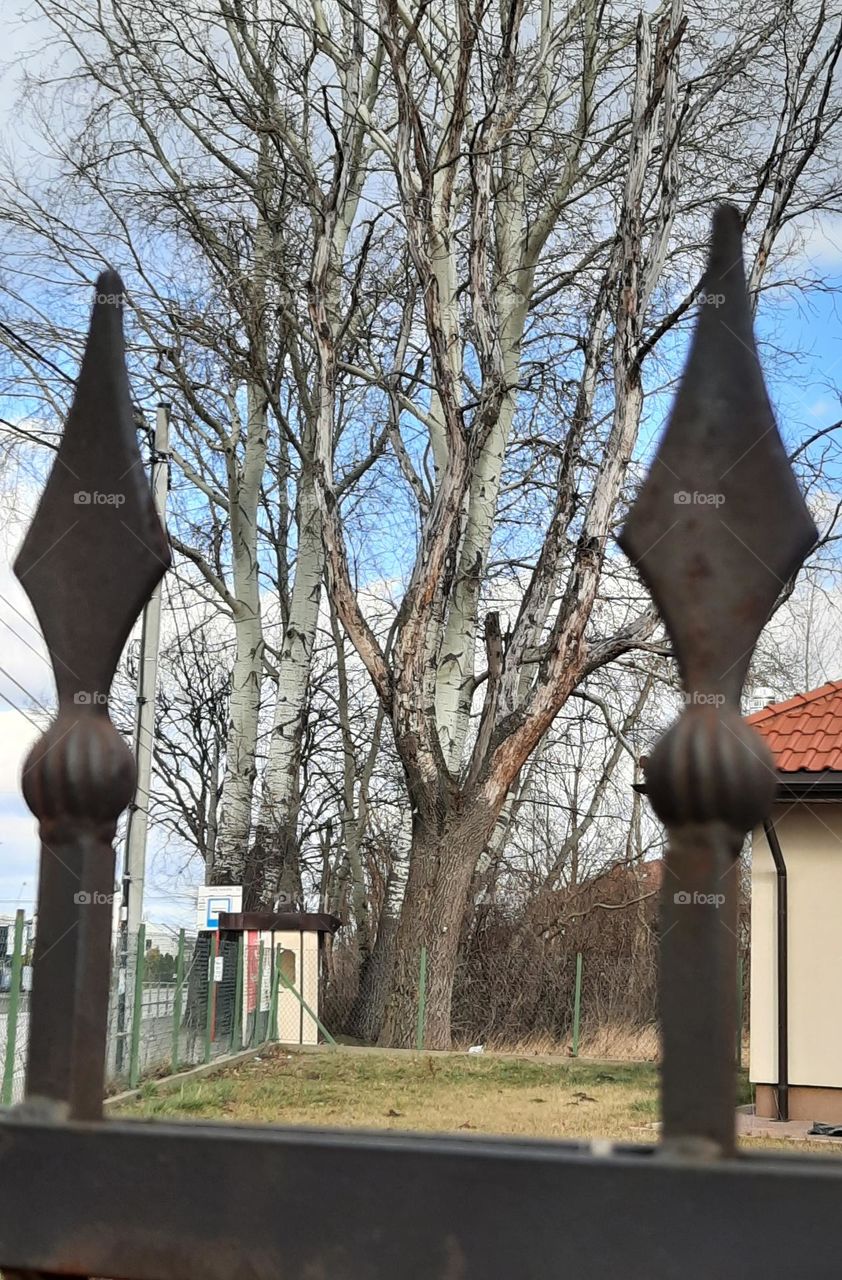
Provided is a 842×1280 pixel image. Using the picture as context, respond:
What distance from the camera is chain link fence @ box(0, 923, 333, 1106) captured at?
9.07 m

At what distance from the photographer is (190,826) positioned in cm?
2508

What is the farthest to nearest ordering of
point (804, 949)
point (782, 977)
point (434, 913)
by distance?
point (434, 913) < point (804, 949) < point (782, 977)

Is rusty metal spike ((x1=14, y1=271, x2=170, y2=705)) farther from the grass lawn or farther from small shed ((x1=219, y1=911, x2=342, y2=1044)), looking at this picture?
small shed ((x1=219, y1=911, x2=342, y2=1044))

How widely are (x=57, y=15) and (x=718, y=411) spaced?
18.2 metres

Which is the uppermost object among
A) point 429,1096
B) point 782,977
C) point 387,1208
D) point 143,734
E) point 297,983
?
point 143,734

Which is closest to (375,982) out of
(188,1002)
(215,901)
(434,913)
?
(215,901)

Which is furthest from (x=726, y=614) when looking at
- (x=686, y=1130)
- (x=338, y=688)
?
(x=338, y=688)

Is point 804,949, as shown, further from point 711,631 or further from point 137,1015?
point 711,631

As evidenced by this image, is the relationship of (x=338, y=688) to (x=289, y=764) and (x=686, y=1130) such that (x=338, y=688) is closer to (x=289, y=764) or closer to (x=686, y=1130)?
(x=289, y=764)

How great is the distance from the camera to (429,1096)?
419 inches

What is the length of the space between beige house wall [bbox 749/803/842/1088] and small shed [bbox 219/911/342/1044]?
23.2 feet

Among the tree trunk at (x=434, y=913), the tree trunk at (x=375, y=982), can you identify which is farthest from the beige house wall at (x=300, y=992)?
the tree trunk at (x=434, y=913)

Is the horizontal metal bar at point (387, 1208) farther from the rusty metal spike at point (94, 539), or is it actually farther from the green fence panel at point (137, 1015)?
the green fence panel at point (137, 1015)

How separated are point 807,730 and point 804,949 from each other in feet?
6.05
